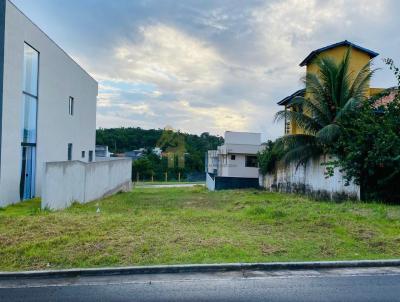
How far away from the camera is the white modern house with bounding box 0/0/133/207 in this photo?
48.0 ft

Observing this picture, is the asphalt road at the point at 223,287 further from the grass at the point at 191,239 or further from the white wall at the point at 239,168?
the white wall at the point at 239,168

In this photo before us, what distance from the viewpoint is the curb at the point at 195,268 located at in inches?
248

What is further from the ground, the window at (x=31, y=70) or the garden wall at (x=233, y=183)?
the window at (x=31, y=70)

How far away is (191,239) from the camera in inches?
323

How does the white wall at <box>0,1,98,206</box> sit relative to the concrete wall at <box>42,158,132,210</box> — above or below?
above

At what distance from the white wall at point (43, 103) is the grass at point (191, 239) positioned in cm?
596

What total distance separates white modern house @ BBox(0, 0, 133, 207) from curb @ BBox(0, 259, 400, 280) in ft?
23.2

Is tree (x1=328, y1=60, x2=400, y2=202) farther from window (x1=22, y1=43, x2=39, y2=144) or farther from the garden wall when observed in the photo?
the garden wall

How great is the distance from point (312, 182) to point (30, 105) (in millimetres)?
14552

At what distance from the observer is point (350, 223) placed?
9852 mm

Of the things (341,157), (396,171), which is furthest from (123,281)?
(341,157)

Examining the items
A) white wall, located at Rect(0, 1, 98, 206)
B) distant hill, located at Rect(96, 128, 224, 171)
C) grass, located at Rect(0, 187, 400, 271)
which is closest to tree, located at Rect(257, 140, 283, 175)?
white wall, located at Rect(0, 1, 98, 206)

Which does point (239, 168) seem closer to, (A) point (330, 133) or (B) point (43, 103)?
(A) point (330, 133)

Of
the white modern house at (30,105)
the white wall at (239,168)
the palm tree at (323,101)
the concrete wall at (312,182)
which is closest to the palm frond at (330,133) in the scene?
the palm tree at (323,101)
